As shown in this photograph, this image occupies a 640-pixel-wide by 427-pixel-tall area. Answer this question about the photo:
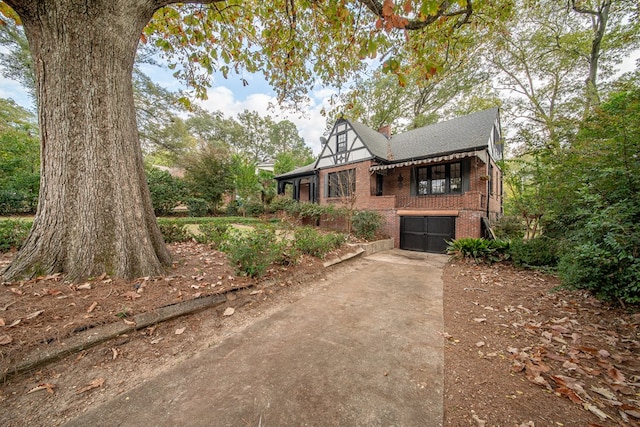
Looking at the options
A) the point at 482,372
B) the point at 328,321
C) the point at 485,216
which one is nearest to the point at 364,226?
the point at 485,216

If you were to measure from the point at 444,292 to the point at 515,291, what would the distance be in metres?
1.28

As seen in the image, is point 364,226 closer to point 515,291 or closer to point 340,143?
point 515,291

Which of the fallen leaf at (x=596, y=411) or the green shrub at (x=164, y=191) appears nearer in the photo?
the fallen leaf at (x=596, y=411)

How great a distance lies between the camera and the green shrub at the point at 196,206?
13.7 metres

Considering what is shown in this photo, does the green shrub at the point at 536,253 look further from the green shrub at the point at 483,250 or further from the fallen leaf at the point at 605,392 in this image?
the fallen leaf at the point at 605,392

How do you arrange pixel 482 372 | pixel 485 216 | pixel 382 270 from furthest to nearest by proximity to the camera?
pixel 485 216 → pixel 382 270 → pixel 482 372

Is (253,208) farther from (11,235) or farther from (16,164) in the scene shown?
(11,235)

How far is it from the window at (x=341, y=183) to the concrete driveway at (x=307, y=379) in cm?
900

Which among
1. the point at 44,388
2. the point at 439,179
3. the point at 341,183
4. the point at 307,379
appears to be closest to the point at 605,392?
the point at 307,379

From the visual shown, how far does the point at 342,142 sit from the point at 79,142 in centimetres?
1138

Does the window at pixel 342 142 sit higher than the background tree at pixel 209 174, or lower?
higher

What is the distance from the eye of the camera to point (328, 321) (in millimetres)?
2857

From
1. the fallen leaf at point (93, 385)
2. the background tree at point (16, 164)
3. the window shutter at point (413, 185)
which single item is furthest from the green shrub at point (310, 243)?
the background tree at point (16, 164)

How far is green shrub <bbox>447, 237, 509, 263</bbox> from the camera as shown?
598 cm
